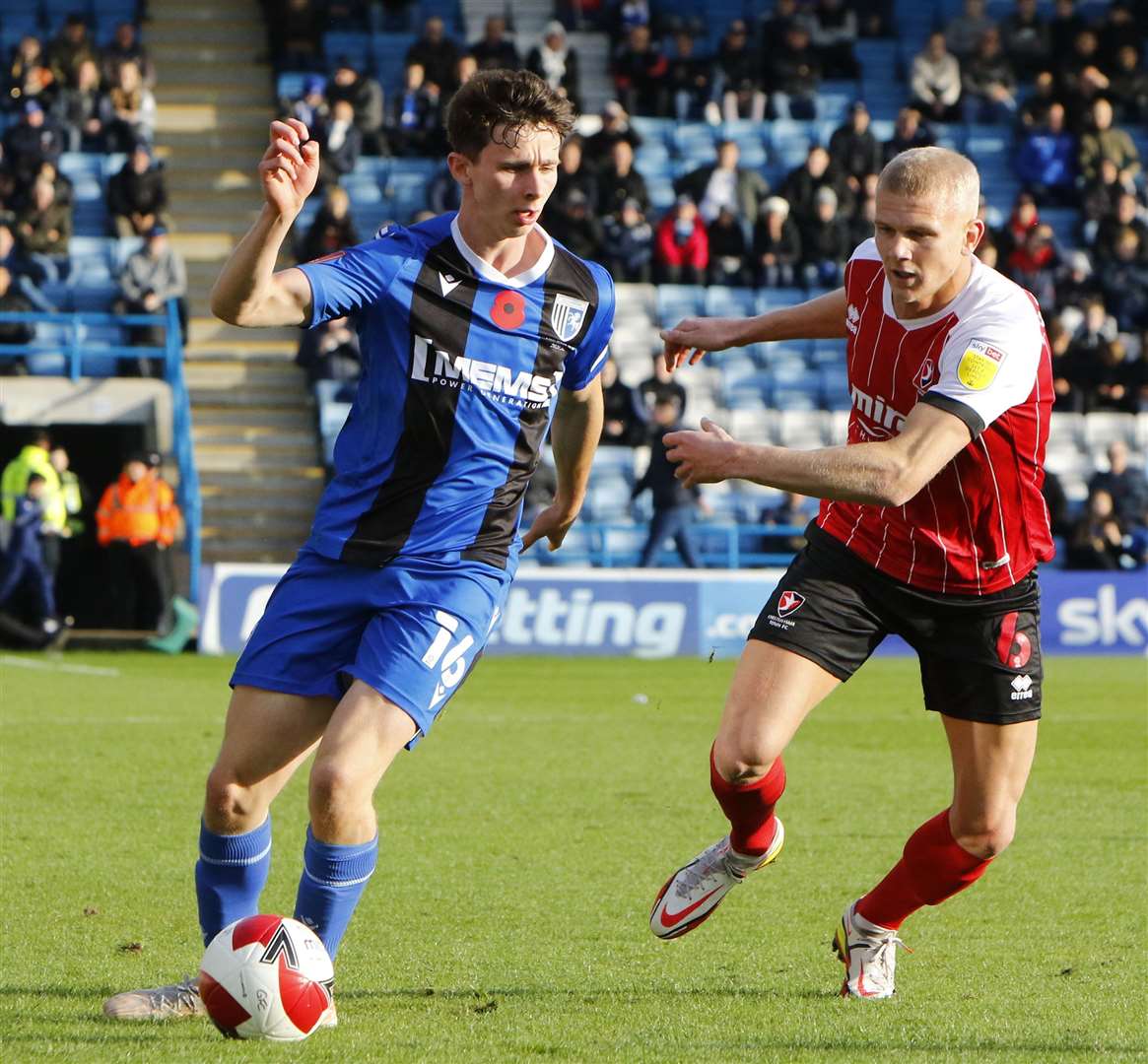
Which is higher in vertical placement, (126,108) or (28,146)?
(126,108)

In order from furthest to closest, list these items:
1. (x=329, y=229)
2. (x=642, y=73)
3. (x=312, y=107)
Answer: (x=642, y=73), (x=312, y=107), (x=329, y=229)

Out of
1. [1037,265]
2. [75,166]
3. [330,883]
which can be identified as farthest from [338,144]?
[330,883]

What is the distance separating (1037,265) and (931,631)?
675 inches

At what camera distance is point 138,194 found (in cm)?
2025

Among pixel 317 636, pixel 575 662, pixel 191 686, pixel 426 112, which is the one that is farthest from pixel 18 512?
pixel 317 636

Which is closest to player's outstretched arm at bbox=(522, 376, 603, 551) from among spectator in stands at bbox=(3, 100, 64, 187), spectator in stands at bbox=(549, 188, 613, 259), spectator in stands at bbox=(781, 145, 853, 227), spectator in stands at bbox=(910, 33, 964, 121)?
spectator in stands at bbox=(549, 188, 613, 259)

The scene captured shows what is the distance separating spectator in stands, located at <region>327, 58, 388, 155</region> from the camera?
21812 mm

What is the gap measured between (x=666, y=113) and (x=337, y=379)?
617 cm

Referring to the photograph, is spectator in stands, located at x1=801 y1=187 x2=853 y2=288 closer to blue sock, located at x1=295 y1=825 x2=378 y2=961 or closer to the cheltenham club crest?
the cheltenham club crest

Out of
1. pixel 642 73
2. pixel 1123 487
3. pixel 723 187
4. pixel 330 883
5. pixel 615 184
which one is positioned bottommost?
pixel 1123 487

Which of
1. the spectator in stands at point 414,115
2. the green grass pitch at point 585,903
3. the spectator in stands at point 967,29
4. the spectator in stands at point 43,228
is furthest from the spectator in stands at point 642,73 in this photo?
the green grass pitch at point 585,903

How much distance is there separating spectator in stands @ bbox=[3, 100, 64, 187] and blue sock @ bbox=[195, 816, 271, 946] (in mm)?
16313

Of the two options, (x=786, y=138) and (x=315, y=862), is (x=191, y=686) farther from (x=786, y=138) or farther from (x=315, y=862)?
(x=786, y=138)

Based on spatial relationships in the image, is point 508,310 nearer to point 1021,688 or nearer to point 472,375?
point 472,375
